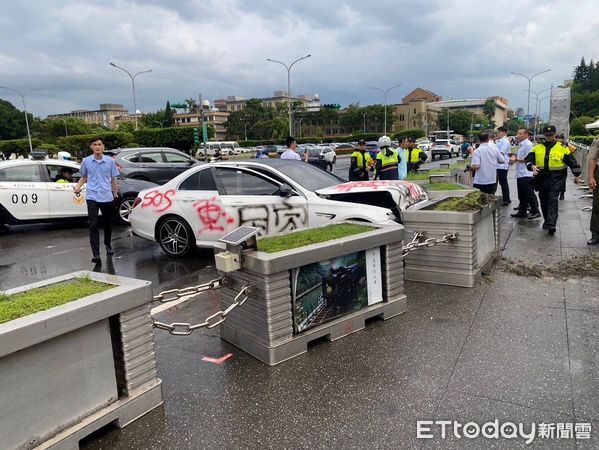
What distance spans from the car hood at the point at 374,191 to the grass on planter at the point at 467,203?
443 millimetres

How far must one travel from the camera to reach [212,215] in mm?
7062

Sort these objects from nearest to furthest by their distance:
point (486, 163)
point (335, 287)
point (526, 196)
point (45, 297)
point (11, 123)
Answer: point (45, 297), point (335, 287), point (486, 163), point (526, 196), point (11, 123)

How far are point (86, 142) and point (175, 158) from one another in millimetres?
30913

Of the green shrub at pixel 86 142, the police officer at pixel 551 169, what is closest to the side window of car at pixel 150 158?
the police officer at pixel 551 169

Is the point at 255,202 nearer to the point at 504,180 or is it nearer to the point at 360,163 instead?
the point at 360,163

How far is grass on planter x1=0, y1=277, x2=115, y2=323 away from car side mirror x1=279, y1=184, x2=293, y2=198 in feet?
11.1

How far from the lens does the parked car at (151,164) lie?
48.2 feet

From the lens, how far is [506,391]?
325 centimetres

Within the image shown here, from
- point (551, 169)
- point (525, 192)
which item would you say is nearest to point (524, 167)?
point (525, 192)

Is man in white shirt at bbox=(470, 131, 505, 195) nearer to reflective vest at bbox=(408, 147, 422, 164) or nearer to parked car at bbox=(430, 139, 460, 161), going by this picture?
reflective vest at bbox=(408, 147, 422, 164)

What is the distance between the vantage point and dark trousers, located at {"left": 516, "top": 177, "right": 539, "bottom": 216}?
973 cm

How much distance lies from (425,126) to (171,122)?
2407 inches

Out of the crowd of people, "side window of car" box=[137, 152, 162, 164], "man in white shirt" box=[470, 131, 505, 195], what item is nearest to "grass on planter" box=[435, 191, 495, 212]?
the crowd of people

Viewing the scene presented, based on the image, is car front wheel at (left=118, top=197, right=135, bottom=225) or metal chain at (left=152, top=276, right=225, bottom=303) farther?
car front wheel at (left=118, top=197, right=135, bottom=225)
